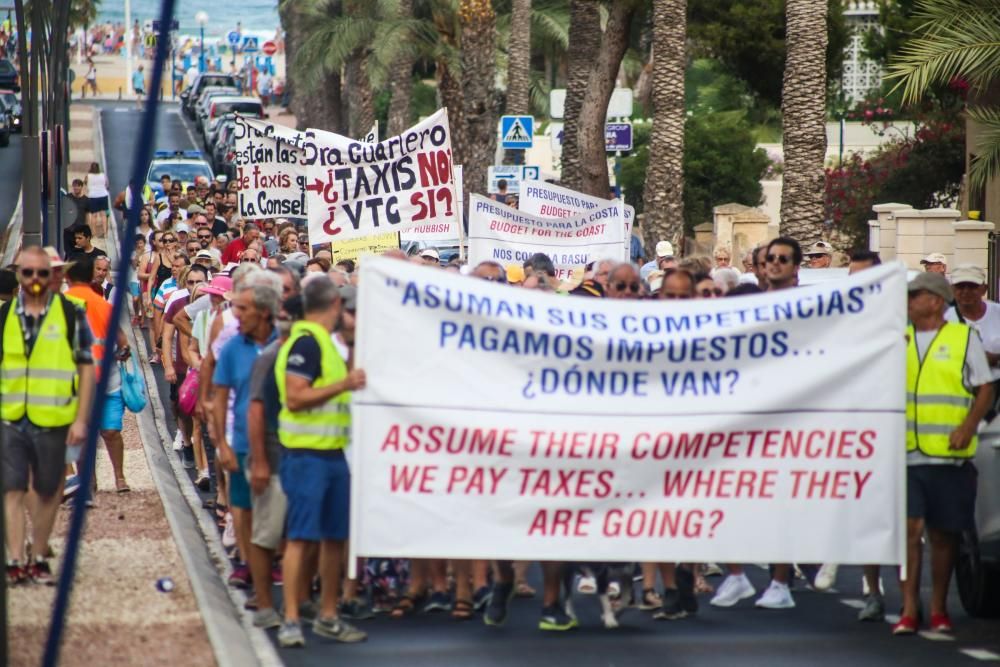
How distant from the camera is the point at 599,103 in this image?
32.4 metres

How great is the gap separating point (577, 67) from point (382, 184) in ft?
54.4

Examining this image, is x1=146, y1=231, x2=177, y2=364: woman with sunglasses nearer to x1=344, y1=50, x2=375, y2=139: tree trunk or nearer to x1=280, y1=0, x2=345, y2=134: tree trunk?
x1=344, y1=50, x2=375, y2=139: tree trunk

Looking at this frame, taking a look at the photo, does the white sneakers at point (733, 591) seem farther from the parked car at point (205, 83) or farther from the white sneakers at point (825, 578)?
the parked car at point (205, 83)

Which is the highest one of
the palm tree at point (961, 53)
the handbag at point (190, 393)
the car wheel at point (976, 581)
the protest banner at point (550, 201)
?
the palm tree at point (961, 53)

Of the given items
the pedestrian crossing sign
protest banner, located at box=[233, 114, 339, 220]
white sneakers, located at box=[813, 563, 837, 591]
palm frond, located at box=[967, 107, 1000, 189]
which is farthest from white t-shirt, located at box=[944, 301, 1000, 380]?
the pedestrian crossing sign

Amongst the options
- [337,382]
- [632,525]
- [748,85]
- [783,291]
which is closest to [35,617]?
[337,382]

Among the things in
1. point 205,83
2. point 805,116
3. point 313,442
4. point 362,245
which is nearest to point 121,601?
point 313,442

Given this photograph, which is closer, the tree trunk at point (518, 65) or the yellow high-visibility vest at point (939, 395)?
the yellow high-visibility vest at point (939, 395)

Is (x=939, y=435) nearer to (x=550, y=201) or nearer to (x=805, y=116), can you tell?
(x=550, y=201)

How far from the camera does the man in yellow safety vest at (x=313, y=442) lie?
9.30m

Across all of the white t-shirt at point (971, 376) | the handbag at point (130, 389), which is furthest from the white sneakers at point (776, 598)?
the handbag at point (130, 389)

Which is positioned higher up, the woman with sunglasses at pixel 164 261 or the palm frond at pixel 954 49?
the palm frond at pixel 954 49

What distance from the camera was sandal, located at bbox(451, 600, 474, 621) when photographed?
1022 centimetres

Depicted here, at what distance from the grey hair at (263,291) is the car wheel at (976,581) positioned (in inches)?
153
